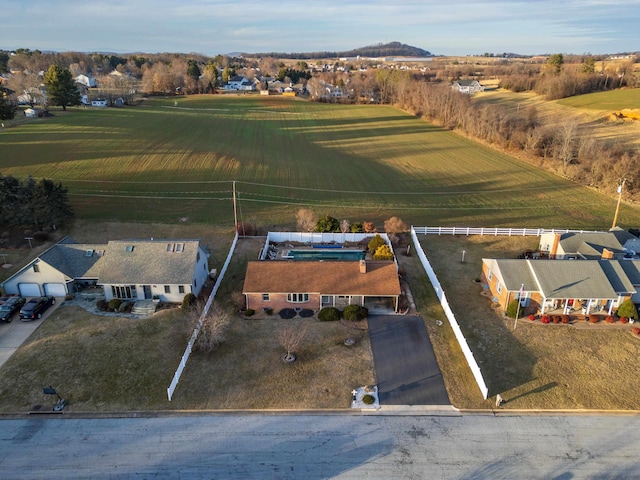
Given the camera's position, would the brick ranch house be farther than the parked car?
Yes

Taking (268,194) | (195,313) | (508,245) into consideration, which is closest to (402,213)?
(508,245)

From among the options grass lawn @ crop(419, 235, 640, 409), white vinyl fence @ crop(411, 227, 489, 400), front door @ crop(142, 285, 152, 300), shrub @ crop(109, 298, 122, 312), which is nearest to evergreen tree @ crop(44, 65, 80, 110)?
front door @ crop(142, 285, 152, 300)

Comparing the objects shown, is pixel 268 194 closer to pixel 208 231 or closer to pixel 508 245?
pixel 208 231

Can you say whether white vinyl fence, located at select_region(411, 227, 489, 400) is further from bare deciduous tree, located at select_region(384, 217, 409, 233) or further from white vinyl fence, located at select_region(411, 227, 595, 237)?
white vinyl fence, located at select_region(411, 227, 595, 237)

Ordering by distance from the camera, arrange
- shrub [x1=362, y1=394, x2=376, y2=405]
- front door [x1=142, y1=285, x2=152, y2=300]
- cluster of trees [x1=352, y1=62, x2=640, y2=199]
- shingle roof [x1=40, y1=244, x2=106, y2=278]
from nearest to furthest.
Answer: shrub [x1=362, y1=394, x2=376, y2=405] < front door [x1=142, y1=285, x2=152, y2=300] < shingle roof [x1=40, y1=244, x2=106, y2=278] < cluster of trees [x1=352, y1=62, x2=640, y2=199]

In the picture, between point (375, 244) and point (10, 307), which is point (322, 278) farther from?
point (10, 307)

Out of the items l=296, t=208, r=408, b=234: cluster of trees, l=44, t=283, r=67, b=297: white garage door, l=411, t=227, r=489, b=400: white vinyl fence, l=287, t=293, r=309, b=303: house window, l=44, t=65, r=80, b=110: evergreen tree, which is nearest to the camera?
l=411, t=227, r=489, b=400: white vinyl fence
